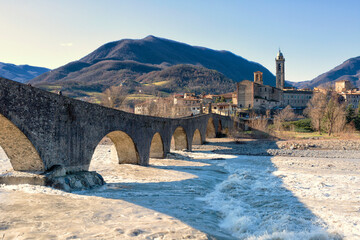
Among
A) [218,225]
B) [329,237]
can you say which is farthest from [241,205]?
[329,237]

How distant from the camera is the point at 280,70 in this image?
114 m

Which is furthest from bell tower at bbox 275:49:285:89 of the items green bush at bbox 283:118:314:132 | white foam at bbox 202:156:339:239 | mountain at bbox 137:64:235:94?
white foam at bbox 202:156:339:239

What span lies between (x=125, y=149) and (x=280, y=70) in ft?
343

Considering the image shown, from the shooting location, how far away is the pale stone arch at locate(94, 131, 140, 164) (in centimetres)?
1877

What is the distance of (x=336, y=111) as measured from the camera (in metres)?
46.5

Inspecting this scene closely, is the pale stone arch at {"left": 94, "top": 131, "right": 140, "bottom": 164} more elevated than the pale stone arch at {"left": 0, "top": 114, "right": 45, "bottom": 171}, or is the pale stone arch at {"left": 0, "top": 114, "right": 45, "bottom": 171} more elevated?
the pale stone arch at {"left": 0, "top": 114, "right": 45, "bottom": 171}

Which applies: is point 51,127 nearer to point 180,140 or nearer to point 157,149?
point 157,149

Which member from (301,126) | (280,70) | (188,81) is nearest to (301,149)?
(301,126)

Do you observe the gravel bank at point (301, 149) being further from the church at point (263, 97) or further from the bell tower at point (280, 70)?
the bell tower at point (280, 70)

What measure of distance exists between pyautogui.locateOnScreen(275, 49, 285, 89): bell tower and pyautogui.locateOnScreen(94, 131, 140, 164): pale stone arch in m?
100

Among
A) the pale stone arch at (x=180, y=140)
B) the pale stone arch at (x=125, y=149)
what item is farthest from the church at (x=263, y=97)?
the pale stone arch at (x=125, y=149)

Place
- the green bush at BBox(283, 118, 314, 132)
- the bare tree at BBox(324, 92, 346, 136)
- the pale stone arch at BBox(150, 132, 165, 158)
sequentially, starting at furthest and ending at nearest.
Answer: the green bush at BBox(283, 118, 314, 132), the bare tree at BBox(324, 92, 346, 136), the pale stone arch at BBox(150, 132, 165, 158)

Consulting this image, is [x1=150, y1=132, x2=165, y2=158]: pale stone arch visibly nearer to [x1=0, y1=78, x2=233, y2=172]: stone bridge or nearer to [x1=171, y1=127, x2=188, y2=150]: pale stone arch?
[x1=0, y1=78, x2=233, y2=172]: stone bridge

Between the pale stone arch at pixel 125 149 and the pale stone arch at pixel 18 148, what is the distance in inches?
285
